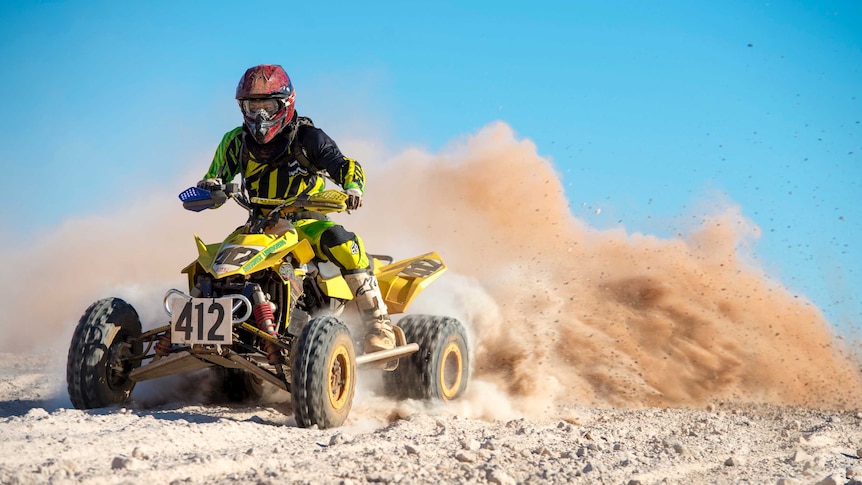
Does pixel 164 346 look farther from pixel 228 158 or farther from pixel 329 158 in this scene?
pixel 329 158

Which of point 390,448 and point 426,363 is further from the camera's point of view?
point 426,363

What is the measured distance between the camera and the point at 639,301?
1182 cm

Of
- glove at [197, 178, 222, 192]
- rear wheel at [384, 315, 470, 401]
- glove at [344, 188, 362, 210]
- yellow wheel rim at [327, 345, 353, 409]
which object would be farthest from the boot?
glove at [197, 178, 222, 192]

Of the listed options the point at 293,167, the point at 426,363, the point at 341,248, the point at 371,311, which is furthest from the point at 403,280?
the point at 293,167

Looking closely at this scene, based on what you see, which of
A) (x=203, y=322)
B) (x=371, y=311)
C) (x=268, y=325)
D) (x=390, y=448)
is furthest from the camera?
(x=371, y=311)

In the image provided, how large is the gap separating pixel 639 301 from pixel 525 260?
1871 mm

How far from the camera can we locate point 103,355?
6.17 meters

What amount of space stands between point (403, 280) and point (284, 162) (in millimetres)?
1588

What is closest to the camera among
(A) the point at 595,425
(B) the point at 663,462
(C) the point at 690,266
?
(B) the point at 663,462

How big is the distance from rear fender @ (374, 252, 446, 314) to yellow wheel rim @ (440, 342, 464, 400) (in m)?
0.57

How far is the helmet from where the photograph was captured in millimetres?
6637

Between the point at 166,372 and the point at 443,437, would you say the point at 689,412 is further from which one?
the point at 166,372

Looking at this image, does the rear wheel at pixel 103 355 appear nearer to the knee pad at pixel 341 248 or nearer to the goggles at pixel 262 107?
the knee pad at pixel 341 248

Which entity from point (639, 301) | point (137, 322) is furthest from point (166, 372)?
point (639, 301)
